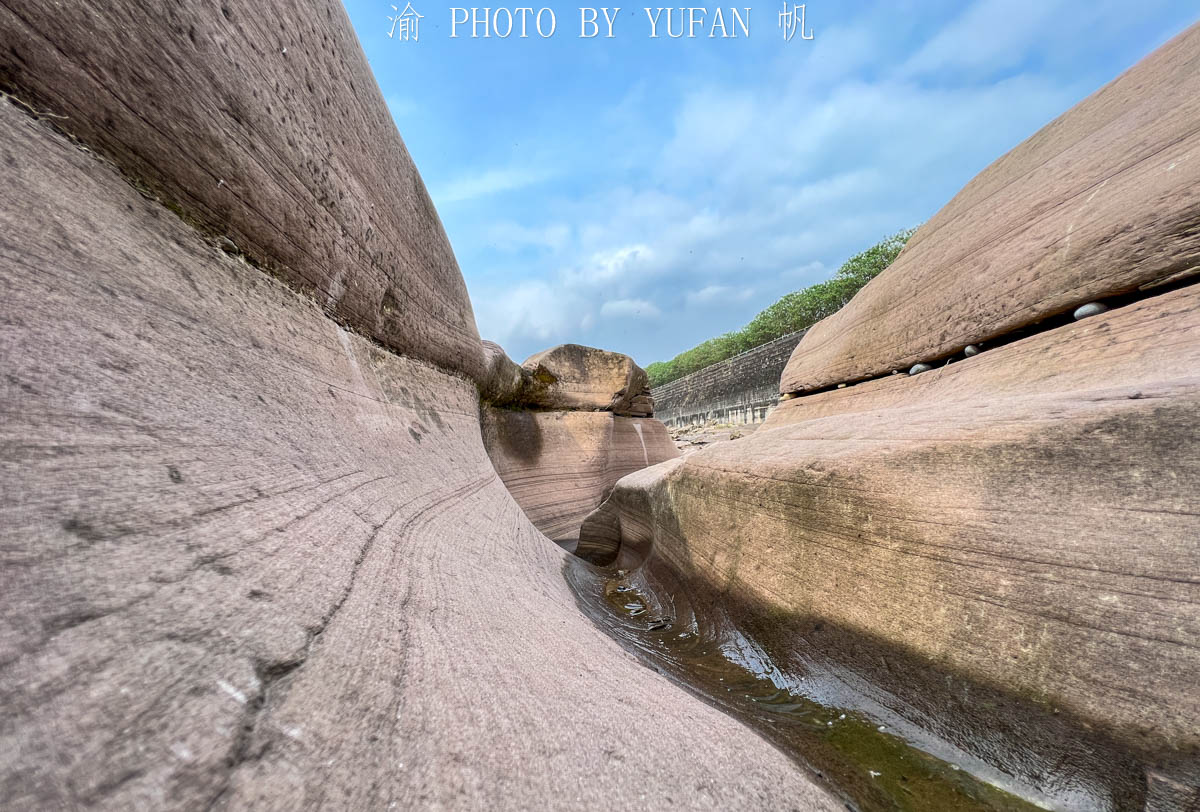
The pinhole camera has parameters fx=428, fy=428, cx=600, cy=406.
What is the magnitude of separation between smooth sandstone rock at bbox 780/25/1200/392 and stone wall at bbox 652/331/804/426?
793 cm

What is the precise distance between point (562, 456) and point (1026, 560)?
4.22 m

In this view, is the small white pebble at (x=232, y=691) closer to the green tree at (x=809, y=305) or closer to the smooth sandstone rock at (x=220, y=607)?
the smooth sandstone rock at (x=220, y=607)

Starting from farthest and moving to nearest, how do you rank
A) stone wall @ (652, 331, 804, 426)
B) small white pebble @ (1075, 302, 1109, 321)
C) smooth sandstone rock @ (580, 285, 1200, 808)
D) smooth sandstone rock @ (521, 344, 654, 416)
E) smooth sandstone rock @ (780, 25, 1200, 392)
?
stone wall @ (652, 331, 804, 426) < smooth sandstone rock @ (521, 344, 654, 416) < small white pebble @ (1075, 302, 1109, 321) < smooth sandstone rock @ (780, 25, 1200, 392) < smooth sandstone rock @ (580, 285, 1200, 808)

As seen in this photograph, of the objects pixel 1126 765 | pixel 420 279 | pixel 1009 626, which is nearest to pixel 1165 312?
pixel 1009 626

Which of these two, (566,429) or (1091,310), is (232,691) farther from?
(566,429)

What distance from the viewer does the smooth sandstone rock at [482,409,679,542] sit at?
4180mm

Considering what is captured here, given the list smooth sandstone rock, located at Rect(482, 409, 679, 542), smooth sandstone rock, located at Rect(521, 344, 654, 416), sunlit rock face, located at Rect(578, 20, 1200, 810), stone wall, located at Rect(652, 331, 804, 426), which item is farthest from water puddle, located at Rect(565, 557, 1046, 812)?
stone wall, located at Rect(652, 331, 804, 426)

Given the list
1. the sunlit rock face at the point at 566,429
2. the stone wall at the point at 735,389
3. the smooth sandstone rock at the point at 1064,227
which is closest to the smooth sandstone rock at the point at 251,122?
the sunlit rock face at the point at 566,429

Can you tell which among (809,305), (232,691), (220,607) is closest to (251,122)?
(220,607)

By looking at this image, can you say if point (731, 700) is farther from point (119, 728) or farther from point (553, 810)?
point (119, 728)

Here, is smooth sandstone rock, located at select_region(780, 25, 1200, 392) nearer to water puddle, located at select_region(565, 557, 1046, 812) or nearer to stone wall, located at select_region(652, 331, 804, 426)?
water puddle, located at select_region(565, 557, 1046, 812)

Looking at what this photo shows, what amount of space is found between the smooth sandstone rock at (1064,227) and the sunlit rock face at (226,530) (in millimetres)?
1788

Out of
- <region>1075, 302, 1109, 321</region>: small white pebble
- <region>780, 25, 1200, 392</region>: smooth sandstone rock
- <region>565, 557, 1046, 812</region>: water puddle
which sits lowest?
<region>565, 557, 1046, 812</region>: water puddle

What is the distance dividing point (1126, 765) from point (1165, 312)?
1.23 m
